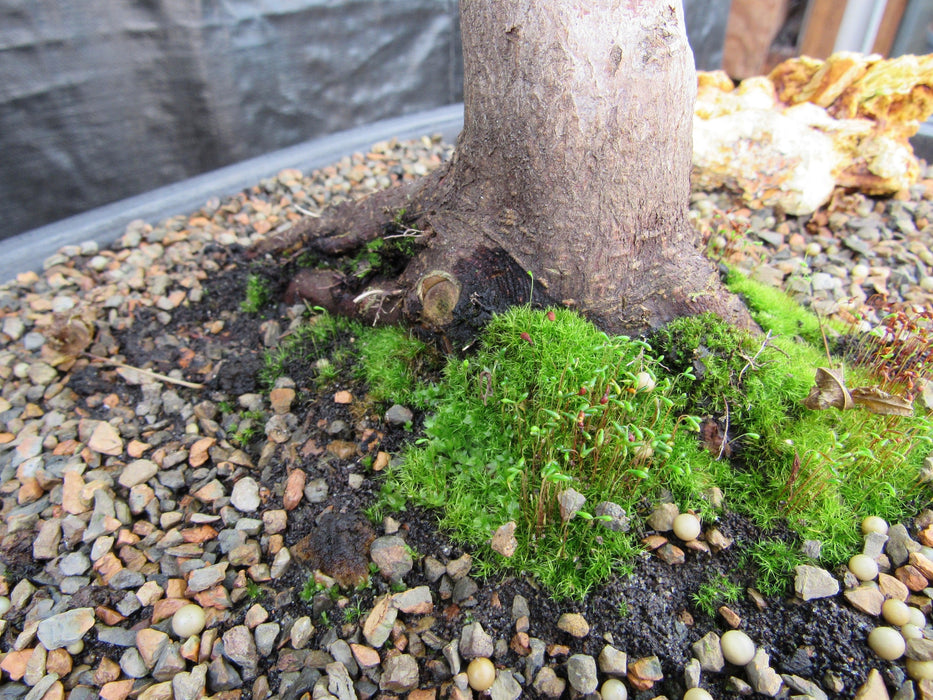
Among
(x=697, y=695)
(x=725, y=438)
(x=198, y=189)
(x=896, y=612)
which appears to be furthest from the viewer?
(x=198, y=189)

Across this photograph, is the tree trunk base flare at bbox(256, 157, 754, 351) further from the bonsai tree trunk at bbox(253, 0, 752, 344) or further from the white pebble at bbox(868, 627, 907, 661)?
the white pebble at bbox(868, 627, 907, 661)

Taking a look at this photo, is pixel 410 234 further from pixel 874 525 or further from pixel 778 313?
pixel 874 525

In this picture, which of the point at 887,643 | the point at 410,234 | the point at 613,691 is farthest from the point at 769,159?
the point at 613,691

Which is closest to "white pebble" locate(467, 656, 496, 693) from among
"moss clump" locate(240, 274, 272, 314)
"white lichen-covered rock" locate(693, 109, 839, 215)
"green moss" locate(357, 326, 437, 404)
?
"green moss" locate(357, 326, 437, 404)

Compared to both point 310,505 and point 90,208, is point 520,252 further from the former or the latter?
point 90,208

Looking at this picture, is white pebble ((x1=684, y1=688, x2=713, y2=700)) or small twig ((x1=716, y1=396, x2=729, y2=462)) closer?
white pebble ((x1=684, y1=688, x2=713, y2=700))

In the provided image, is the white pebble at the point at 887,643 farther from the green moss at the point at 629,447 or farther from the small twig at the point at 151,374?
the small twig at the point at 151,374
